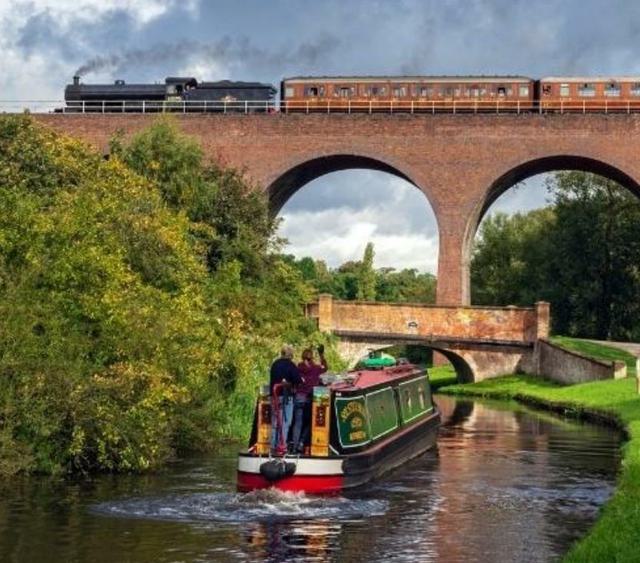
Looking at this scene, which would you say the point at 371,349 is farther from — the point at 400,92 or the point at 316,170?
the point at 400,92

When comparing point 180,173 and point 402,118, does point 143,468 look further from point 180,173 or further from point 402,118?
point 402,118

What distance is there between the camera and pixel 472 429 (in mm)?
29281

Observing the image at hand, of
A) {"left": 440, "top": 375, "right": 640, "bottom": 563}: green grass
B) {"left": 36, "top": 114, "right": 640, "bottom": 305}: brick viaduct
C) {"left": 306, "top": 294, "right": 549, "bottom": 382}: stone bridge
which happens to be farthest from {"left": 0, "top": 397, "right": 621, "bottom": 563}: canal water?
{"left": 36, "top": 114, "right": 640, "bottom": 305}: brick viaduct

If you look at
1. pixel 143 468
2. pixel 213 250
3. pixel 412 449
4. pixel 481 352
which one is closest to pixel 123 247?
pixel 143 468

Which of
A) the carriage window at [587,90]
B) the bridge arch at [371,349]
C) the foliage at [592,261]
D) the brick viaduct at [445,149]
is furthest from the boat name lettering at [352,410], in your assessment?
the foliage at [592,261]

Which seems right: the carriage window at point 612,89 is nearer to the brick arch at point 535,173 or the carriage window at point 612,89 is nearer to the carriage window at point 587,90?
the carriage window at point 587,90

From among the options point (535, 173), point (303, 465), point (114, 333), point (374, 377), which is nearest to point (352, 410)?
point (303, 465)

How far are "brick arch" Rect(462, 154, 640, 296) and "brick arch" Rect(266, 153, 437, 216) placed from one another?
203 centimetres

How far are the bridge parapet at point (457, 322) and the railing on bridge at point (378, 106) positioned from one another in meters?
8.50

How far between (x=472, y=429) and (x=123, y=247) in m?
11.4

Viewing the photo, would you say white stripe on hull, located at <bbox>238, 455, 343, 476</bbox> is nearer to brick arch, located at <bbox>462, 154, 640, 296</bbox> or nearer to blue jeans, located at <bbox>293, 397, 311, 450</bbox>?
blue jeans, located at <bbox>293, 397, 311, 450</bbox>

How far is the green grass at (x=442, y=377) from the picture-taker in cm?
5022

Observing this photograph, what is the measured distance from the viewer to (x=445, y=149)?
155 feet

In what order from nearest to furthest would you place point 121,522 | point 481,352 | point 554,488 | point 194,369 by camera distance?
point 121,522 → point 554,488 → point 194,369 → point 481,352
